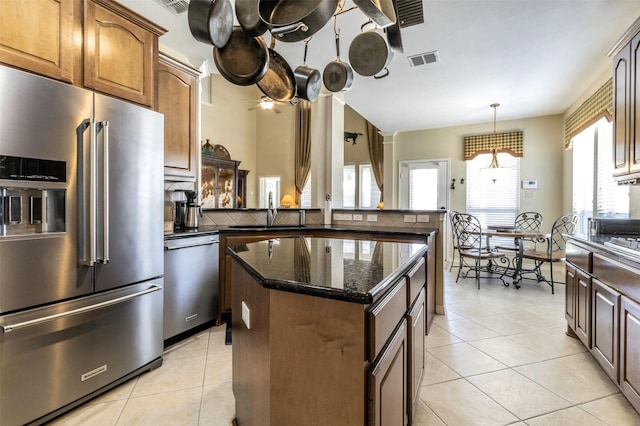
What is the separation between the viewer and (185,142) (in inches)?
107

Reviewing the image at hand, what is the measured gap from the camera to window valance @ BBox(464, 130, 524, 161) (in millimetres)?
5602

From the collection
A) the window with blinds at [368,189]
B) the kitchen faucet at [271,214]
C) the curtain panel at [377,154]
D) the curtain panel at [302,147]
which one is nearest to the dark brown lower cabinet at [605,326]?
the kitchen faucet at [271,214]

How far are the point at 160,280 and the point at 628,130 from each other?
341cm

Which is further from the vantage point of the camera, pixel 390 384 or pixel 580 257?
pixel 580 257

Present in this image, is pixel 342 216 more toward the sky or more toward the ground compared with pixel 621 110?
more toward the ground

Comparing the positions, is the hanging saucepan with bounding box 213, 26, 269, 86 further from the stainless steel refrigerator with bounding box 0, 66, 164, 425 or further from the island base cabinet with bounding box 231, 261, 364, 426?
the island base cabinet with bounding box 231, 261, 364, 426

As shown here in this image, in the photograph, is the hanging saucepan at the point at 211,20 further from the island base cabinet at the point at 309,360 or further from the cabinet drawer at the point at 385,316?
the cabinet drawer at the point at 385,316

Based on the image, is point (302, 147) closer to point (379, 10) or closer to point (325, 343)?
point (379, 10)

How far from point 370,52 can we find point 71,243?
1945mm

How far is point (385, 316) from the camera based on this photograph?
0.94 m

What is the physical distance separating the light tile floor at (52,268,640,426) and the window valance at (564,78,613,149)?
101 inches

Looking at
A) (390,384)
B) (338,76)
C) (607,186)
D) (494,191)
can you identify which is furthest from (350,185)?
(390,384)

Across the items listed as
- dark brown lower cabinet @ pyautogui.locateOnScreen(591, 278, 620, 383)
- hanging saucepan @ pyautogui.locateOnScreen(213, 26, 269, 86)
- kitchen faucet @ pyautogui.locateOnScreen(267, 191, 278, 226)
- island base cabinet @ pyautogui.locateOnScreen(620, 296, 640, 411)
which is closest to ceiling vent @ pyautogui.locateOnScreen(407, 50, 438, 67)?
kitchen faucet @ pyautogui.locateOnScreen(267, 191, 278, 226)

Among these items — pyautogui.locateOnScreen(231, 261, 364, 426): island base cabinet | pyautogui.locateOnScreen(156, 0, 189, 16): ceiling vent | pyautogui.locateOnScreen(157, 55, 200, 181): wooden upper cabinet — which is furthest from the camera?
pyautogui.locateOnScreen(157, 55, 200, 181): wooden upper cabinet
